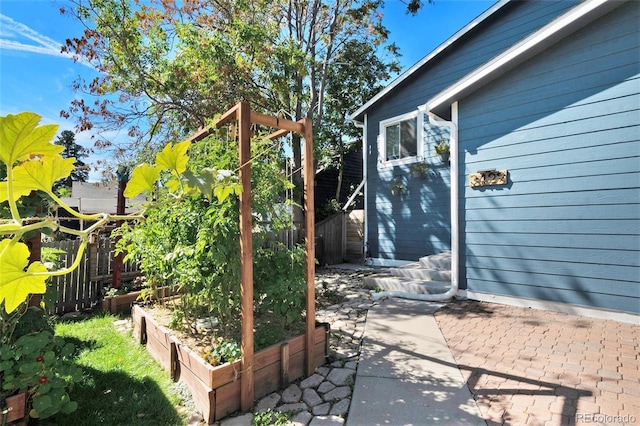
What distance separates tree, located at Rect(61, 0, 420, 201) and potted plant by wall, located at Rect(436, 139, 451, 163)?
3.13 meters

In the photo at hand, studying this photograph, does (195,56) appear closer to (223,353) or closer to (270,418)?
(223,353)

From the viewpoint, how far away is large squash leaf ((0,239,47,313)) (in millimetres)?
644

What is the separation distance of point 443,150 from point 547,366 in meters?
5.15

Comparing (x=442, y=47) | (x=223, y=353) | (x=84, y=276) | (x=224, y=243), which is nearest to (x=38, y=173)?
(x=224, y=243)

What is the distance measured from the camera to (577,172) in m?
4.10

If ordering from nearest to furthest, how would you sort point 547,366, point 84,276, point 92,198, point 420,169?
point 547,366 → point 84,276 → point 420,169 → point 92,198

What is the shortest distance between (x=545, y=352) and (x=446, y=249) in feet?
13.4

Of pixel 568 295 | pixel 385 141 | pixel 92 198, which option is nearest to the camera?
pixel 568 295

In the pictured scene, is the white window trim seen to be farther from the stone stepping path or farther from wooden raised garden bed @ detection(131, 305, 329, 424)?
wooden raised garden bed @ detection(131, 305, 329, 424)

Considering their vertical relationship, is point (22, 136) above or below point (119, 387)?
above

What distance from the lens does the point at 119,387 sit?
8.32 ft

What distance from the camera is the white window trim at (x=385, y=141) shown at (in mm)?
7619

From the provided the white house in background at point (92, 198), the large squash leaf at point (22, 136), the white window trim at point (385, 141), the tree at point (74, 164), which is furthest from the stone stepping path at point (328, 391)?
the white house in background at point (92, 198)

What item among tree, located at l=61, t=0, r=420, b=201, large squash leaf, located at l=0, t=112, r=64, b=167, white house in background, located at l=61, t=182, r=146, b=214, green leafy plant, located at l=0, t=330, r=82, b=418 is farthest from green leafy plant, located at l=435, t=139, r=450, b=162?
white house in background, located at l=61, t=182, r=146, b=214
